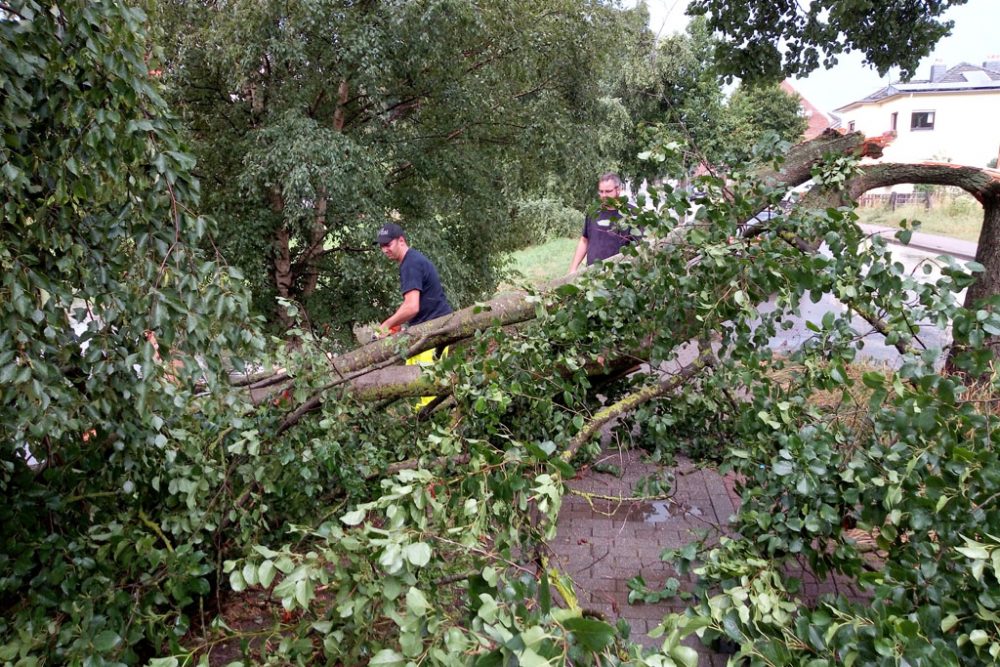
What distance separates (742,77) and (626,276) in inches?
315

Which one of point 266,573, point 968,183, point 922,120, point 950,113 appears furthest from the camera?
point 922,120

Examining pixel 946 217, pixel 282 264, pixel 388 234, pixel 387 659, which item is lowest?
pixel 946 217

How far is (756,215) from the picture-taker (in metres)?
3.57

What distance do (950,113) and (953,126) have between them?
77 cm

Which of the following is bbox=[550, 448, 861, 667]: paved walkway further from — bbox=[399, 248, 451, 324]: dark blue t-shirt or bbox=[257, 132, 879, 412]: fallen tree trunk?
bbox=[399, 248, 451, 324]: dark blue t-shirt

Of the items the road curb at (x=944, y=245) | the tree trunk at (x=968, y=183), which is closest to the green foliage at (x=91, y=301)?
the tree trunk at (x=968, y=183)

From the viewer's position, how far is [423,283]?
16.3ft

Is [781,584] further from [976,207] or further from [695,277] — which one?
[976,207]

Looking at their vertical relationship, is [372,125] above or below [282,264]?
above

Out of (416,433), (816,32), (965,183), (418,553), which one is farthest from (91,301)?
(816,32)

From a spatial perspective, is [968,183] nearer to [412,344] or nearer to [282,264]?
[412,344]

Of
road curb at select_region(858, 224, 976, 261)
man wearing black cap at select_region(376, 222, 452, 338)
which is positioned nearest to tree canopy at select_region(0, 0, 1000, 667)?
man wearing black cap at select_region(376, 222, 452, 338)

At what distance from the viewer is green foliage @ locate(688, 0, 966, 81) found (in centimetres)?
866

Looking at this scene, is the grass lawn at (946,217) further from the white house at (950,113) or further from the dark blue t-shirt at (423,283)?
the dark blue t-shirt at (423,283)
